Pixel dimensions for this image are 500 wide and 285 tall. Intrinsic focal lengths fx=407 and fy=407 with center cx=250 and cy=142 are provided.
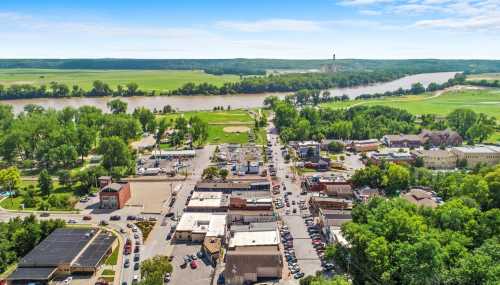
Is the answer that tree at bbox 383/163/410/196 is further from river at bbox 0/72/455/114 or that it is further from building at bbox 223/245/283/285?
river at bbox 0/72/455/114

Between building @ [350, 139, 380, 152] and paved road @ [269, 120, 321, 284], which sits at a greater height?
building @ [350, 139, 380, 152]

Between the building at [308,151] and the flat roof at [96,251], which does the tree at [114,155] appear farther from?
the building at [308,151]

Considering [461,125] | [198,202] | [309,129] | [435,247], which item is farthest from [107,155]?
[461,125]

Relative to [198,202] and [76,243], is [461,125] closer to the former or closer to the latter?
[198,202]

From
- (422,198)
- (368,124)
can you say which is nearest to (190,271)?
(422,198)

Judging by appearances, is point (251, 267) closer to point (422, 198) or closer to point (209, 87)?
point (422, 198)

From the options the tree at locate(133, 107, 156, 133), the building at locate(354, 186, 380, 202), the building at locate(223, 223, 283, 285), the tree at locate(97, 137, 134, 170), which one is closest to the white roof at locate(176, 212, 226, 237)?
the building at locate(223, 223, 283, 285)

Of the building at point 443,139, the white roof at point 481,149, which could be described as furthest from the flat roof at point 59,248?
the building at point 443,139
